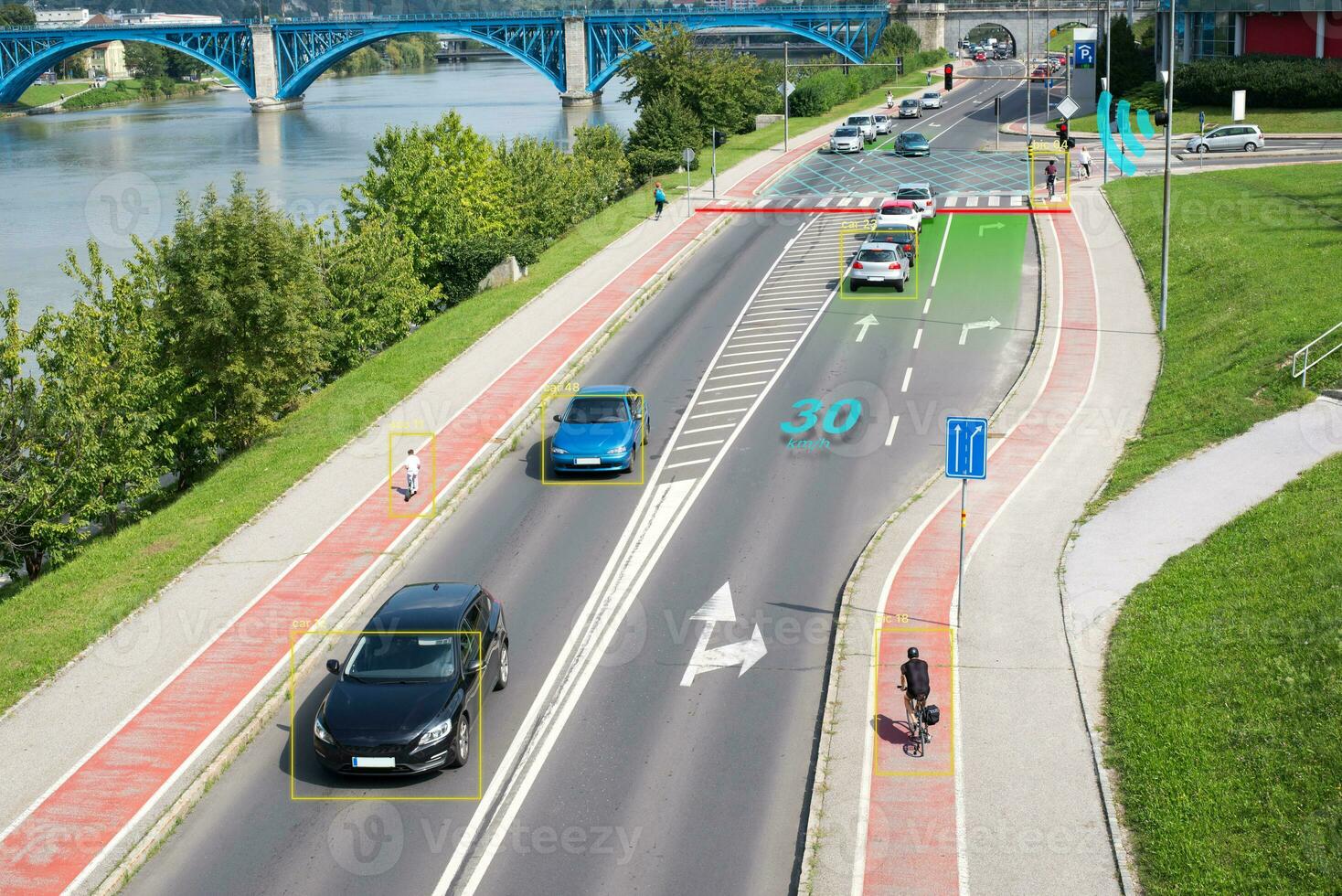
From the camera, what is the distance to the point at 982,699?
1831 cm

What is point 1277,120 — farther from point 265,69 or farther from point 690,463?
point 265,69

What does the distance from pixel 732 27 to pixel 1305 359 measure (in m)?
108

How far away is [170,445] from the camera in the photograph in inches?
1251

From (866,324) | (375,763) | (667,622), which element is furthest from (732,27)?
(375,763)

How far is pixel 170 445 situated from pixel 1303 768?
2500 centimetres

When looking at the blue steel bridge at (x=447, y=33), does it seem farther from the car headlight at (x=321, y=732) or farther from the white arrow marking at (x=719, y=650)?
the car headlight at (x=321, y=732)

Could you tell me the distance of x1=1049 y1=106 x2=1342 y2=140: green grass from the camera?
64.6 metres

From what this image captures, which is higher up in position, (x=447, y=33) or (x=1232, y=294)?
(x=447, y=33)

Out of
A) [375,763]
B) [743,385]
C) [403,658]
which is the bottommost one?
[375,763]

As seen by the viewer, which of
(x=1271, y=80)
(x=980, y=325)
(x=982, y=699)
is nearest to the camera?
(x=982, y=699)

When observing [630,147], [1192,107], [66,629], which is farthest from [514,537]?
[1192,107]

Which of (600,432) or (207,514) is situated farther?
(600,432)
